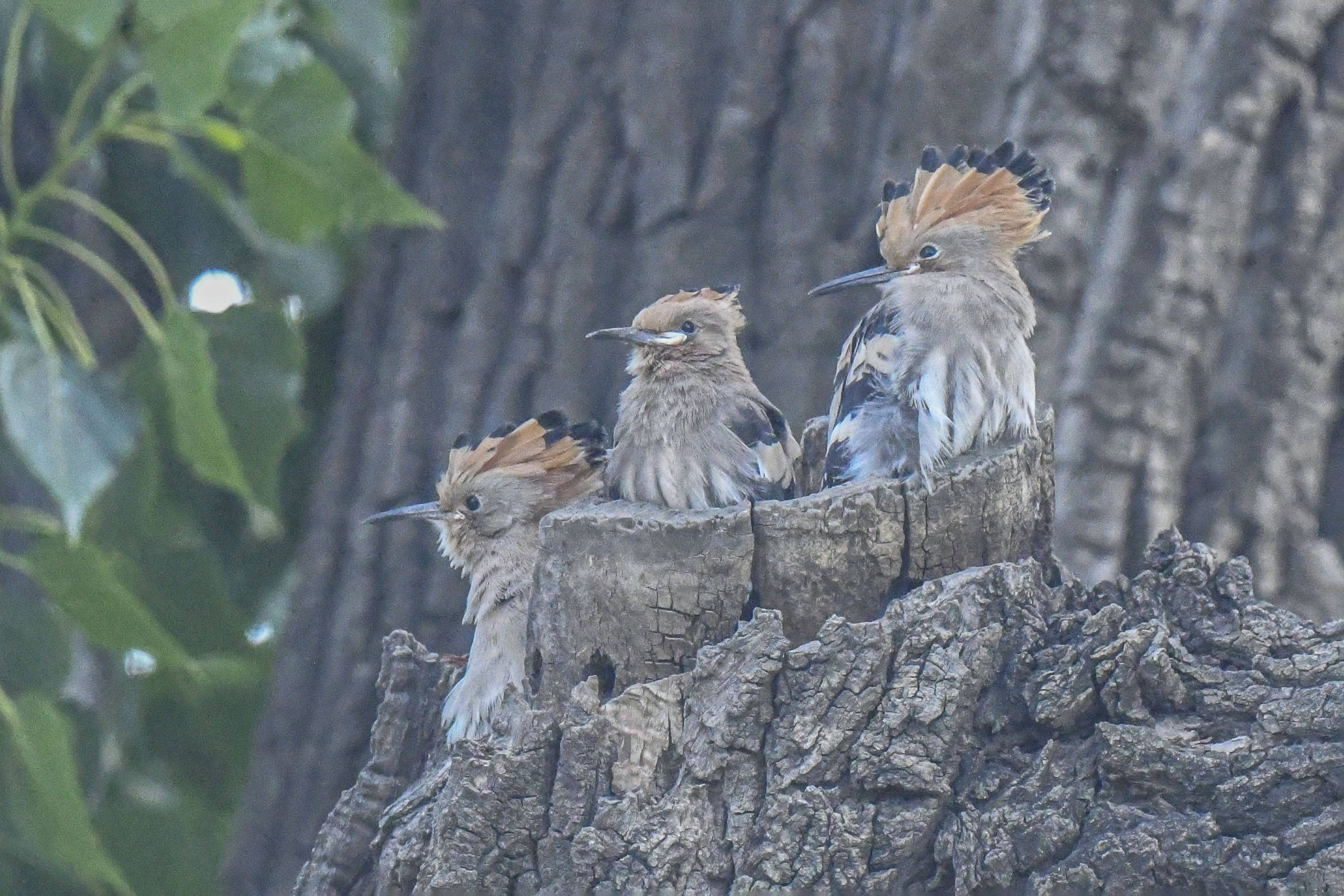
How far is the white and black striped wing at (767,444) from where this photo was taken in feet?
13.3

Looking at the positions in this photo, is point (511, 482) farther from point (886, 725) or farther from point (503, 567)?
point (886, 725)

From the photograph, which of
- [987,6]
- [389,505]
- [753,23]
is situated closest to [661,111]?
[753,23]

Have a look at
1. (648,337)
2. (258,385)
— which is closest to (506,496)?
(648,337)

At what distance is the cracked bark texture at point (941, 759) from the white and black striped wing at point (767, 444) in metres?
1.06

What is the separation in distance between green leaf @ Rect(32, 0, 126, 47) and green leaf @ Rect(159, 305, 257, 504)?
2.18 ft

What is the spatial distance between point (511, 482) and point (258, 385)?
79 centimetres

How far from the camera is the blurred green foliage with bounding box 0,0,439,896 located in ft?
14.1

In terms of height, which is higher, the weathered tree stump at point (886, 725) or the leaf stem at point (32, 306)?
the leaf stem at point (32, 306)

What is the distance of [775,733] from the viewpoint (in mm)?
2926

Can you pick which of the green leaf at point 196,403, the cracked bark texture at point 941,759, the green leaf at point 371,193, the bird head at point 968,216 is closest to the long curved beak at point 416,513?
the green leaf at point 196,403

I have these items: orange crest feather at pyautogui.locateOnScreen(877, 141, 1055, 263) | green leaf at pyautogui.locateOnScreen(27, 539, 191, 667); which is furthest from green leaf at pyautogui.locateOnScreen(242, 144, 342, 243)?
orange crest feather at pyautogui.locateOnScreen(877, 141, 1055, 263)

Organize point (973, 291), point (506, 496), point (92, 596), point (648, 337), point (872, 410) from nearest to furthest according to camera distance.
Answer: point (872, 410), point (973, 291), point (92, 596), point (648, 337), point (506, 496)

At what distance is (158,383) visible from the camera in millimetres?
4949

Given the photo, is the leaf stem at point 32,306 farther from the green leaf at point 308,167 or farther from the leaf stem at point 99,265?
the green leaf at point 308,167
